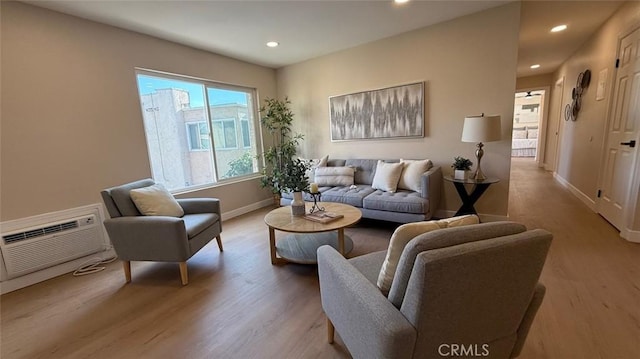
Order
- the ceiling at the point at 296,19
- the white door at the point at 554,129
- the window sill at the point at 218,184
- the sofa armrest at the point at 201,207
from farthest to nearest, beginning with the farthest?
1. the white door at the point at 554,129
2. the window sill at the point at 218,184
3. the sofa armrest at the point at 201,207
4. the ceiling at the point at 296,19

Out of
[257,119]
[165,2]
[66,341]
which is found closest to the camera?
[66,341]

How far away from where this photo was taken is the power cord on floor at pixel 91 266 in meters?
2.61

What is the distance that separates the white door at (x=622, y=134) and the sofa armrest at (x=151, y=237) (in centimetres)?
432

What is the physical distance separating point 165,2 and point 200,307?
261cm

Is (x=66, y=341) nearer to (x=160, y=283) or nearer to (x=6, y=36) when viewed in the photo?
(x=160, y=283)

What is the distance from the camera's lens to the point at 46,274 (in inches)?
98.9

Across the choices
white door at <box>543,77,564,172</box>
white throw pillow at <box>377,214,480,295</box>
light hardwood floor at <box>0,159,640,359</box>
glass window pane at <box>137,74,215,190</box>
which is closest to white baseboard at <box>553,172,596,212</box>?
white door at <box>543,77,564,172</box>

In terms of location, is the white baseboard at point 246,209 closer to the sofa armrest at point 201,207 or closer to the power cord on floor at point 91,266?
the sofa armrest at point 201,207

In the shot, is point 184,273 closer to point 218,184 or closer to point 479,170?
point 218,184

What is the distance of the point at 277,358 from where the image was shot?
1488 mm

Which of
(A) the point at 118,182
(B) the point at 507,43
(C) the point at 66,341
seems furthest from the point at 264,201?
(B) the point at 507,43

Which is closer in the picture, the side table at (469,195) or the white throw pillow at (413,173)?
the side table at (469,195)

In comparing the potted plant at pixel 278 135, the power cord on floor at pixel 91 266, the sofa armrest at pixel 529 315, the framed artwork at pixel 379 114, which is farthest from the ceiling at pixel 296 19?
the sofa armrest at pixel 529 315

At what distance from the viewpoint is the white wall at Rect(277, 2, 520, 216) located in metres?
3.01
